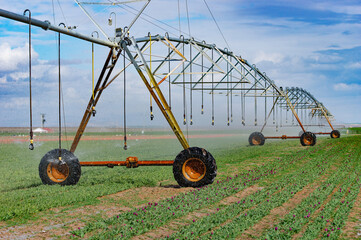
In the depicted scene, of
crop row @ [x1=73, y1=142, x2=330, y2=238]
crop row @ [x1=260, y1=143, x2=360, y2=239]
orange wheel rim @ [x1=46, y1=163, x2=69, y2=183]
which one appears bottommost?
crop row @ [x1=260, y1=143, x2=360, y2=239]

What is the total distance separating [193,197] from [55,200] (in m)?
3.90

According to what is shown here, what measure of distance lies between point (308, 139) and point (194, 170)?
2454 cm

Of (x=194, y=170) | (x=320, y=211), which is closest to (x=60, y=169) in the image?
(x=194, y=170)

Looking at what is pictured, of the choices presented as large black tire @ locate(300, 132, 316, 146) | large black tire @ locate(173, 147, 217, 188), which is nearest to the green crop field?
large black tire @ locate(173, 147, 217, 188)

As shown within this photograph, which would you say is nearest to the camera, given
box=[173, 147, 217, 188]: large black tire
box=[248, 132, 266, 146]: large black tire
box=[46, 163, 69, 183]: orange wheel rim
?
box=[173, 147, 217, 188]: large black tire

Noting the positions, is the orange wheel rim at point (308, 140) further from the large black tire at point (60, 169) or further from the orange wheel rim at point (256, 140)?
the large black tire at point (60, 169)

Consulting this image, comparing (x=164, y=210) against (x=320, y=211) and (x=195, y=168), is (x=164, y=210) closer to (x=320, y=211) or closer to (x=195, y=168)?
(x=195, y=168)

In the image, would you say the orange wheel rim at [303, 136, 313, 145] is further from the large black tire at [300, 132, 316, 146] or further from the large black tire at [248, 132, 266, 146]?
the large black tire at [248, 132, 266, 146]

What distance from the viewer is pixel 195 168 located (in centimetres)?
1254

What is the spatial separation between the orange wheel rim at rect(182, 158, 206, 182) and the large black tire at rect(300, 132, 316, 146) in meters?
23.8

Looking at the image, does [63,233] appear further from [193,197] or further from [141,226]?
[193,197]

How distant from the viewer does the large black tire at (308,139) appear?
3388 cm

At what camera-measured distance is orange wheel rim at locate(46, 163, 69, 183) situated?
13148 mm

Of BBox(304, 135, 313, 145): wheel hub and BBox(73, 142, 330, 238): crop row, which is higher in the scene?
BBox(304, 135, 313, 145): wheel hub
